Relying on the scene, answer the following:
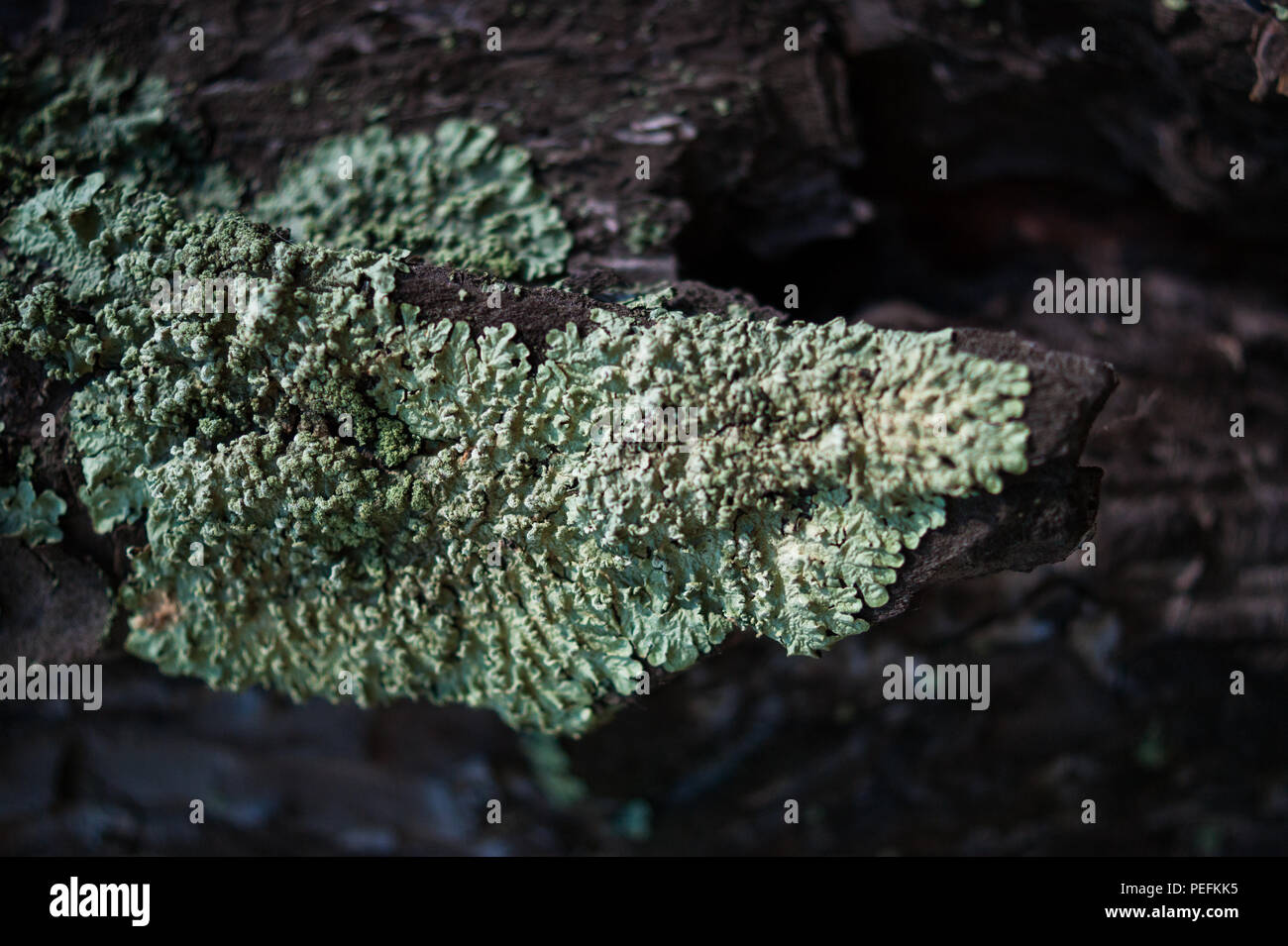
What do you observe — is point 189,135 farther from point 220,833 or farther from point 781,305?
point 220,833

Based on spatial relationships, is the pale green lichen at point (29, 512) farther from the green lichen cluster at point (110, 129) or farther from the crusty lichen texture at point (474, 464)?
the green lichen cluster at point (110, 129)

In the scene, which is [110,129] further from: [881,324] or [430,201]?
[881,324]

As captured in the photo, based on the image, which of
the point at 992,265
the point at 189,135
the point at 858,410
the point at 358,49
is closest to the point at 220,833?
the point at 189,135

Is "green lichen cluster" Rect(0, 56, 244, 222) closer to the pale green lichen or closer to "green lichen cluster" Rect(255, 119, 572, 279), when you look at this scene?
"green lichen cluster" Rect(255, 119, 572, 279)

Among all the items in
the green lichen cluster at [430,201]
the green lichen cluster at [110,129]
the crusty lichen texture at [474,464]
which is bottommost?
the crusty lichen texture at [474,464]

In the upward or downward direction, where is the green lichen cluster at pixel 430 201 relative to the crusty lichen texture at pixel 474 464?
upward

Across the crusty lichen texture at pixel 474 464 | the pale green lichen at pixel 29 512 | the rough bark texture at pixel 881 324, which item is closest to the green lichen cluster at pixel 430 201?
the rough bark texture at pixel 881 324

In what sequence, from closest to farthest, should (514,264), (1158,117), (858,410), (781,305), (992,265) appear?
(858,410), (514,264), (1158,117), (781,305), (992,265)
